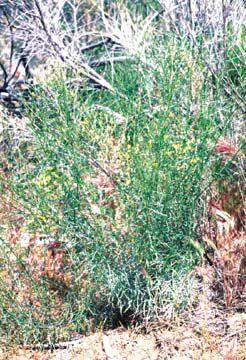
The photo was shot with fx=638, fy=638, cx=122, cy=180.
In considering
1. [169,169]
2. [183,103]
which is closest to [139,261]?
[169,169]

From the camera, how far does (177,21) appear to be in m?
5.02

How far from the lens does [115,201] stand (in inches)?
161

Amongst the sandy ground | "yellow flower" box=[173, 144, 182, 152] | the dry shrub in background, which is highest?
"yellow flower" box=[173, 144, 182, 152]

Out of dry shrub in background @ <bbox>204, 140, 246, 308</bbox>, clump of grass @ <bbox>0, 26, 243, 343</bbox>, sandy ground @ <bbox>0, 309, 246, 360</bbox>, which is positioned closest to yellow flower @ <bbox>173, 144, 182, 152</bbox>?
clump of grass @ <bbox>0, 26, 243, 343</bbox>

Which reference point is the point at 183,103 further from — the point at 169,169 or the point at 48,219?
the point at 48,219

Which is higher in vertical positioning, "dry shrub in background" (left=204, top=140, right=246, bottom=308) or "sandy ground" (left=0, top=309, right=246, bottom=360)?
"dry shrub in background" (left=204, top=140, right=246, bottom=308)

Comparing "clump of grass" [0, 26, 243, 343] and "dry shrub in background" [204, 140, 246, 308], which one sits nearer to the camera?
"clump of grass" [0, 26, 243, 343]

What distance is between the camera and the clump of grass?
383 centimetres

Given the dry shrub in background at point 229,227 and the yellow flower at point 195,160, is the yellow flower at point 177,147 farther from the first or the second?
the dry shrub in background at point 229,227

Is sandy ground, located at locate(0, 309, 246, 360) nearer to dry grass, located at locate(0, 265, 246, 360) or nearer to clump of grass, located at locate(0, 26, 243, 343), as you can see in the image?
dry grass, located at locate(0, 265, 246, 360)

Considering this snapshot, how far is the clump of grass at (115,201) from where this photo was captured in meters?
3.83

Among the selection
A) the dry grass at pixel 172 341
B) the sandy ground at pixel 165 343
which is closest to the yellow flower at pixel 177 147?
Result: the dry grass at pixel 172 341

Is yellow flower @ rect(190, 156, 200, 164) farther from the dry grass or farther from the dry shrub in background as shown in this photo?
the dry grass

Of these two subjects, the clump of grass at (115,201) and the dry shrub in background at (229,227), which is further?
the dry shrub in background at (229,227)
